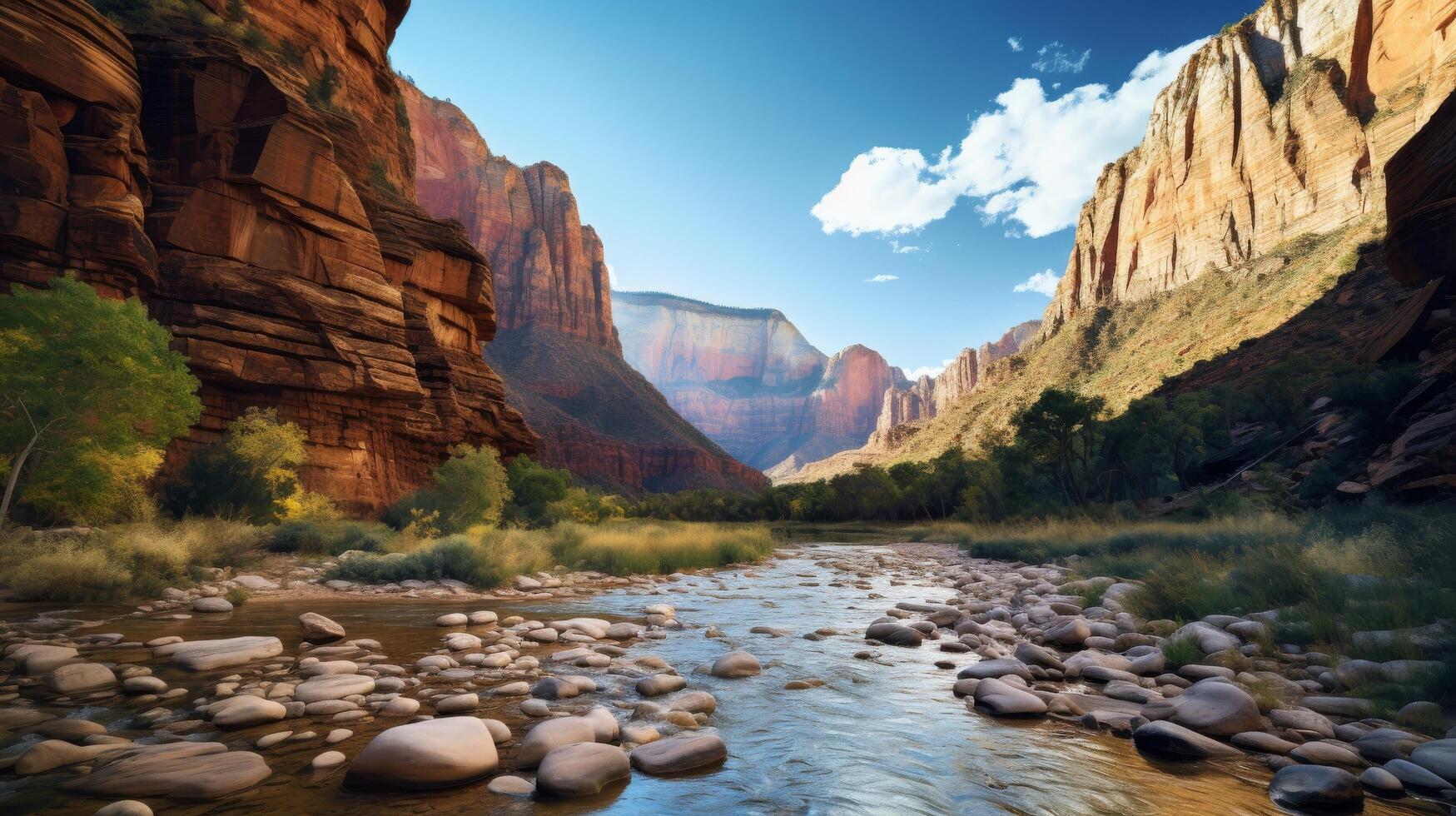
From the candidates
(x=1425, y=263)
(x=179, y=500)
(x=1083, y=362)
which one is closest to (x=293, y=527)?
(x=179, y=500)

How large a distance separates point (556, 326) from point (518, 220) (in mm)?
34166

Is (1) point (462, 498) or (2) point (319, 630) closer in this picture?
(2) point (319, 630)

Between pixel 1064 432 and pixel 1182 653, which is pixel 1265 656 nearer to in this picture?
pixel 1182 653

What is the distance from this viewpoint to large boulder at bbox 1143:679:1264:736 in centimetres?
433

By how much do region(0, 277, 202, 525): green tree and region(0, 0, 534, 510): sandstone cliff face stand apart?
789 cm

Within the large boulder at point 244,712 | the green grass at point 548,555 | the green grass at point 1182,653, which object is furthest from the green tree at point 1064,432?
the large boulder at point 244,712

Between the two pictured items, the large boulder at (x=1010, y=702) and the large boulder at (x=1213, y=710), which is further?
the large boulder at (x=1010, y=702)

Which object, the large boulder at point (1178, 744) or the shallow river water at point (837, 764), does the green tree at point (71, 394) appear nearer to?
the shallow river water at point (837, 764)

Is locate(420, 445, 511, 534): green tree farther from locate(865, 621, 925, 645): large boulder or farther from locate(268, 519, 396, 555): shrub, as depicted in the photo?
locate(865, 621, 925, 645): large boulder

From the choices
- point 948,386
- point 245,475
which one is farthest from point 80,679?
point 948,386

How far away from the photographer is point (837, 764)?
3.97 metres

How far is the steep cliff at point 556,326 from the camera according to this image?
78875mm

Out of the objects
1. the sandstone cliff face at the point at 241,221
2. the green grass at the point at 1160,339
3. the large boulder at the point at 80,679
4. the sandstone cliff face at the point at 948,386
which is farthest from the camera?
the sandstone cliff face at the point at 948,386

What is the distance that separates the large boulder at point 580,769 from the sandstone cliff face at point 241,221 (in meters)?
22.9
